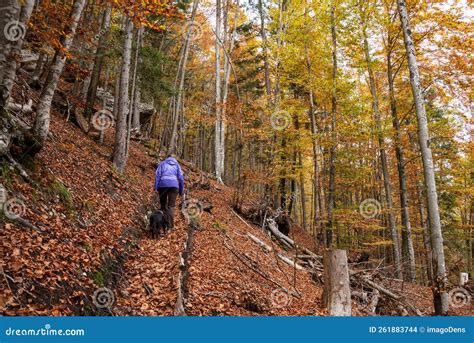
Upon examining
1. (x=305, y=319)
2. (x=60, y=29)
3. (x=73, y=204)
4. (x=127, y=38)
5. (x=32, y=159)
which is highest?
(x=127, y=38)

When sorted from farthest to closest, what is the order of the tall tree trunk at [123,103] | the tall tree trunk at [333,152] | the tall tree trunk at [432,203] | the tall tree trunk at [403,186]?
the tall tree trunk at [403,186] < the tall tree trunk at [333,152] < the tall tree trunk at [123,103] < the tall tree trunk at [432,203]

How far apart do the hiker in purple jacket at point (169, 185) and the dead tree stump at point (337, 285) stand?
4368 mm

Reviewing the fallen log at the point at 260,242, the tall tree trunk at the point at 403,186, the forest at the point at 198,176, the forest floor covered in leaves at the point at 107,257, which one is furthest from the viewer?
the tall tree trunk at the point at 403,186

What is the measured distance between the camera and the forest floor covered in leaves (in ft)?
13.3

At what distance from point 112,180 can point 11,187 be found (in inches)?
170

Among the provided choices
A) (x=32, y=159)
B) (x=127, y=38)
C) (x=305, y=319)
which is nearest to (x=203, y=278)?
(x=305, y=319)

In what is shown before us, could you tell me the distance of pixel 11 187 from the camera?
5.18 metres

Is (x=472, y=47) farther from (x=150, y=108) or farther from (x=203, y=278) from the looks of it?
(x=150, y=108)

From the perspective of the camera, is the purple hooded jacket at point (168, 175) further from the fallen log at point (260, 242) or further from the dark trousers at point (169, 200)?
the fallen log at point (260, 242)

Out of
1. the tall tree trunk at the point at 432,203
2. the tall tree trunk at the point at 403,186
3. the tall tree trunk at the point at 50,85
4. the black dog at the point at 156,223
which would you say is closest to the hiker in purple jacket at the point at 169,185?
the black dog at the point at 156,223

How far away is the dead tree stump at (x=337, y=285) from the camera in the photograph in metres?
6.03

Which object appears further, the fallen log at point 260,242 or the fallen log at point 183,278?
the fallen log at point 260,242

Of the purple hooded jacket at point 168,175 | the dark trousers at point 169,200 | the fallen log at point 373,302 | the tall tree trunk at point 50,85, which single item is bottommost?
the fallen log at point 373,302

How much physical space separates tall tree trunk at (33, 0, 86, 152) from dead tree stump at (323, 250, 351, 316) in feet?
21.0
